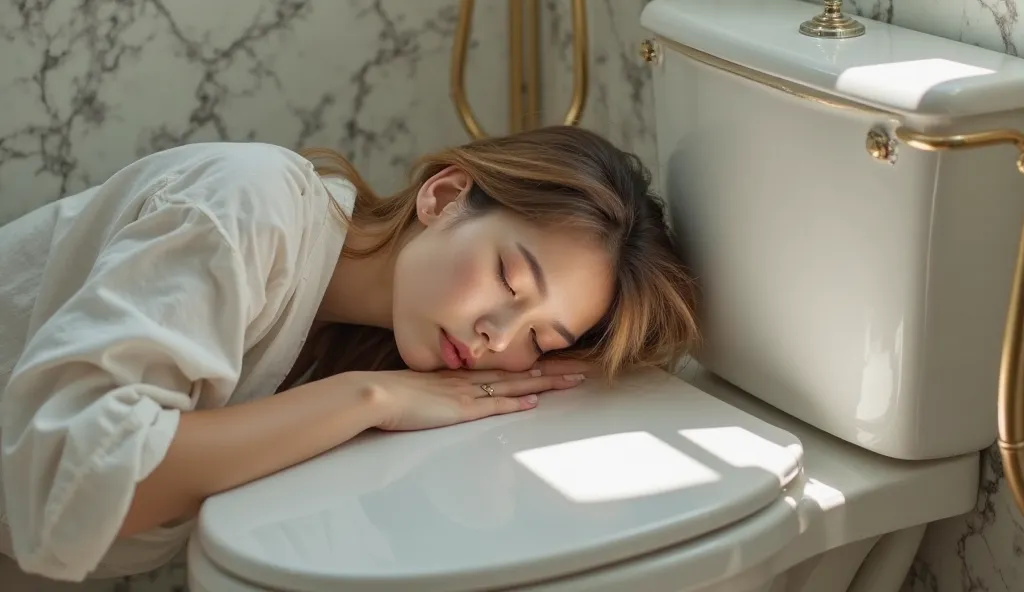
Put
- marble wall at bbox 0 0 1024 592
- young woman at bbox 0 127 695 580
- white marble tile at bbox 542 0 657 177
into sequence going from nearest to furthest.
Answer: young woman at bbox 0 127 695 580
marble wall at bbox 0 0 1024 592
white marble tile at bbox 542 0 657 177

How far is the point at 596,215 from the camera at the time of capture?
126 cm

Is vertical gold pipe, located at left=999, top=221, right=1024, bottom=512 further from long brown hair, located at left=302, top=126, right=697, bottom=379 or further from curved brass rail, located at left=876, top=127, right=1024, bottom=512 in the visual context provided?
long brown hair, located at left=302, top=126, right=697, bottom=379

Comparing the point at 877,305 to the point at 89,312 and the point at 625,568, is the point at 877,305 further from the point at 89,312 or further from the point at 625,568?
the point at 89,312

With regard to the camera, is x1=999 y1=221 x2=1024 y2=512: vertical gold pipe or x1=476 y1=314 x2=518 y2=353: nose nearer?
x1=999 y1=221 x2=1024 y2=512: vertical gold pipe

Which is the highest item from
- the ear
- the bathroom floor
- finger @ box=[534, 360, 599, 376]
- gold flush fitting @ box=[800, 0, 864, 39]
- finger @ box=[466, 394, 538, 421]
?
gold flush fitting @ box=[800, 0, 864, 39]

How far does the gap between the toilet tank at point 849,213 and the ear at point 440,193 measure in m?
0.24

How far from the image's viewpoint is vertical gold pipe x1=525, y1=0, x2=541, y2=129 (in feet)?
5.99

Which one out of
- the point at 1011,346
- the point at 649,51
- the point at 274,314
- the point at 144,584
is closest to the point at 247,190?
the point at 274,314

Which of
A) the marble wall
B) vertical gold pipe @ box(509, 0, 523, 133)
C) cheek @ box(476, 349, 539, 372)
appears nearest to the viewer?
cheek @ box(476, 349, 539, 372)

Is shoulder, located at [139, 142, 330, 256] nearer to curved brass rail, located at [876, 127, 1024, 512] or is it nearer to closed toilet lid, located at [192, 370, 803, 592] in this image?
closed toilet lid, located at [192, 370, 803, 592]

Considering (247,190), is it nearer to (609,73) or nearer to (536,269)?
(536,269)

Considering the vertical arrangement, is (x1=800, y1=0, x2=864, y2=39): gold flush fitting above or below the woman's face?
above

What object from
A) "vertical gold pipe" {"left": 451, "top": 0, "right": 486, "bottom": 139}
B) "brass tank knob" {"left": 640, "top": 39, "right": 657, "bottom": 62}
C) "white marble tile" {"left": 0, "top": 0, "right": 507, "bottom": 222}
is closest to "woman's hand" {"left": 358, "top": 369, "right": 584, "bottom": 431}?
"brass tank knob" {"left": 640, "top": 39, "right": 657, "bottom": 62}

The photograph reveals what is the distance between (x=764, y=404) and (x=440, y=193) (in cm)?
41
